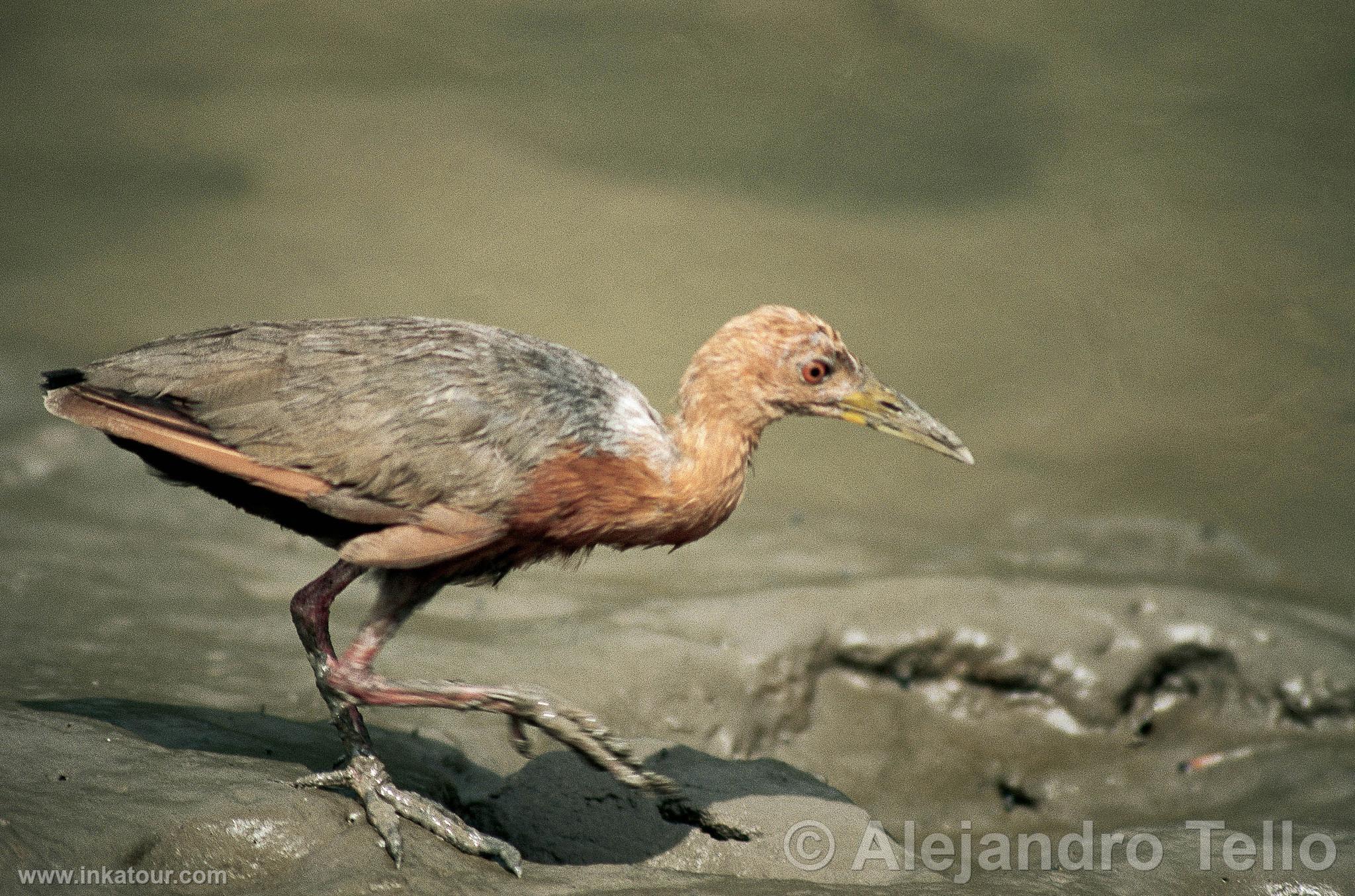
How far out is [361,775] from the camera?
404 cm

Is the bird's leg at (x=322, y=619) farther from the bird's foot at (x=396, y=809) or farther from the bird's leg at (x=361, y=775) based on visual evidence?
the bird's foot at (x=396, y=809)

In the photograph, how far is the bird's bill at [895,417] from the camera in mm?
4711

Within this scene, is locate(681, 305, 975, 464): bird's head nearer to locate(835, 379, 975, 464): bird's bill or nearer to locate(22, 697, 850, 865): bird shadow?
locate(835, 379, 975, 464): bird's bill

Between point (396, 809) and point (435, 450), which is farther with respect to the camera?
point (435, 450)

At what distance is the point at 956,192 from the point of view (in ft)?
33.4

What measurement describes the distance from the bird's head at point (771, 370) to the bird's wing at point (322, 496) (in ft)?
2.91

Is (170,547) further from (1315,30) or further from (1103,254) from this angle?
(1315,30)

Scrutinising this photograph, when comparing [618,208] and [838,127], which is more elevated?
[838,127]

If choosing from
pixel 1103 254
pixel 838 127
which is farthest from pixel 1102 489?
pixel 838 127

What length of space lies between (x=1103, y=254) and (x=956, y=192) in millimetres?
1175

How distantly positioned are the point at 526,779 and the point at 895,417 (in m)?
1.80

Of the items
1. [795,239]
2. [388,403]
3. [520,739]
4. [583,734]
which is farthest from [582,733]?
[795,239]

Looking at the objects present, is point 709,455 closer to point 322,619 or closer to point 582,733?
point 582,733

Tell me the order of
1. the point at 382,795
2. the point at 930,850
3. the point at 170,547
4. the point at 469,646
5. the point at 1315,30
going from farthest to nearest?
the point at 1315,30
the point at 170,547
the point at 469,646
the point at 930,850
the point at 382,795
